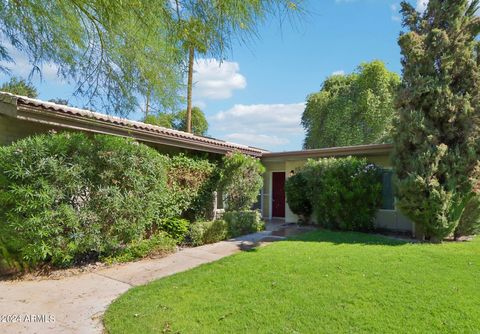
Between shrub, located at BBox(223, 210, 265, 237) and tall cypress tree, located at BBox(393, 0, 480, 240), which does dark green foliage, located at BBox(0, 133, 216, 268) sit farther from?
tall cypress tree, located at BBox(393, 0, 480, 240)

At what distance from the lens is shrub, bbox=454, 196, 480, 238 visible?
9594 millimetres

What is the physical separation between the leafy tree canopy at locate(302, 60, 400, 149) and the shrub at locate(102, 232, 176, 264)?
61.3 ft

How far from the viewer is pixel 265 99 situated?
459 cm

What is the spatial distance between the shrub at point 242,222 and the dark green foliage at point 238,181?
42cm

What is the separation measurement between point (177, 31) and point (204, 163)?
722 centimetres

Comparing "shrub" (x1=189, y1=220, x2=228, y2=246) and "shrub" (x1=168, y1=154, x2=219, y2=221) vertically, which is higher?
"shrub" (x1=168, y1=154, x2=219, y2=221)

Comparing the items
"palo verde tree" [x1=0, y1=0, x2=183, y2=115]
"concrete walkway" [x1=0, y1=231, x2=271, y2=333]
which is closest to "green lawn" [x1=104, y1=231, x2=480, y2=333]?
"concrete walkway" [x1=0, y1=231, x2=271, y2=333]

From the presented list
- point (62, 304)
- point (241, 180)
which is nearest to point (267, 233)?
point (241, 180)

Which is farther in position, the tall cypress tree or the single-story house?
the tall cypress tree

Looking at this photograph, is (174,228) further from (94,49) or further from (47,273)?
(94,49)

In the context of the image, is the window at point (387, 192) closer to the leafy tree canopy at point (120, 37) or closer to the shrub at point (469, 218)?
the shrub at point (469, 218)

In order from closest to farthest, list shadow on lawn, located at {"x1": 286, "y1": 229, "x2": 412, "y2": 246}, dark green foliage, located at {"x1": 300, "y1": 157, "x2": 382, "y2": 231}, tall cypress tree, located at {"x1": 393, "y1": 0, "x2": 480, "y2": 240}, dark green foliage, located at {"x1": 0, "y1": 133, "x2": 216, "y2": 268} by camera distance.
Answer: dark green foliage, located at {"x1": 0, "y1": 133, "x2": 216, "y2": 268} → shadow on lawn, located at {"x1": 286, "y1": 229, "x2": 412, "y2": 246} → tall cypress tree, located at {"x1": 393, "y1": 0, "x2": 480, "y2": 240} → dark green foliage, located at {"x1": 300, "y1": 157, "x2": 382, "y2": 231}

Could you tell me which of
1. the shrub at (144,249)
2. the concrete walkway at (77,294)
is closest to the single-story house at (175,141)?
the shrub at (144,249)

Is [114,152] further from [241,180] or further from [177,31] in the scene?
[241,180]
